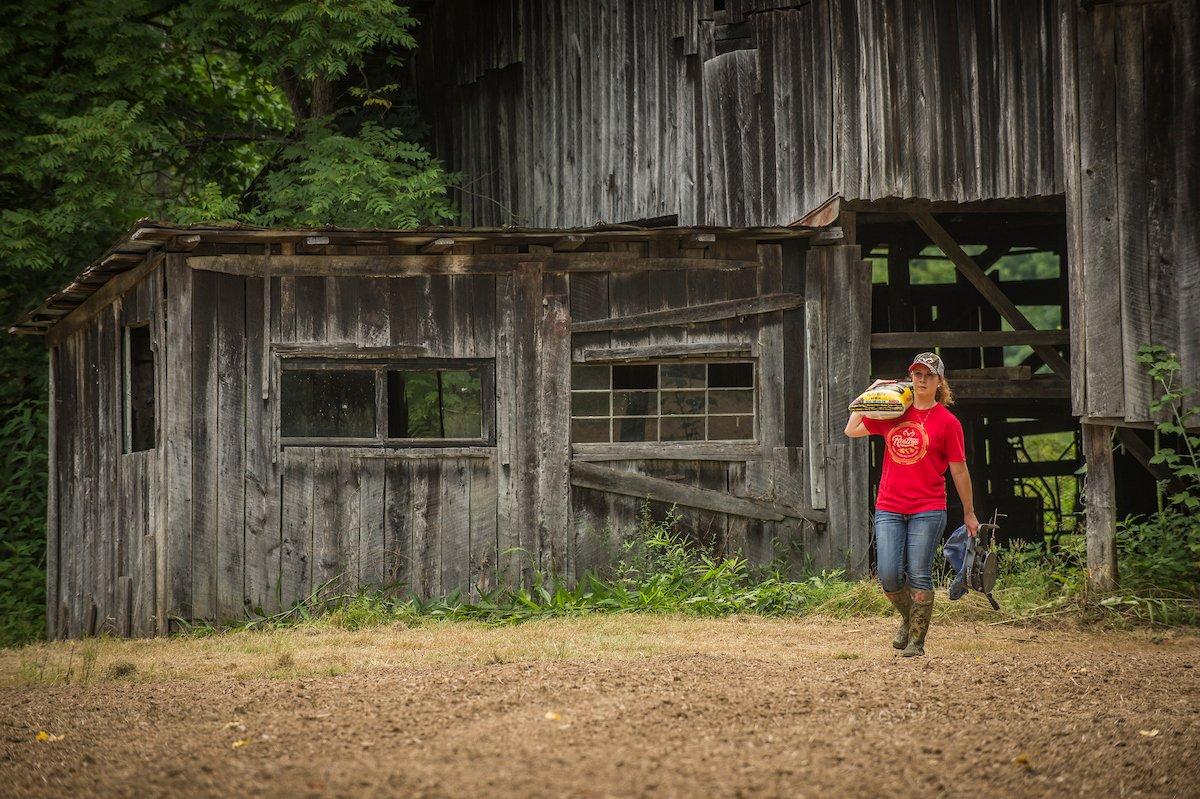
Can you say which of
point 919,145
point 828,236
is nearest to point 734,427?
point 828,236

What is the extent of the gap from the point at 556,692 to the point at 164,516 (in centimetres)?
523

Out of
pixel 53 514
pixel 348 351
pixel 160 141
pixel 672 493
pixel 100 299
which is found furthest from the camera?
pixel 160 141

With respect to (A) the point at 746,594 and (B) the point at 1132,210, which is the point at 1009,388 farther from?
(A) the point at 746,594

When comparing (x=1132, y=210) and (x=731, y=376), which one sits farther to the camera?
(x=731, y=376)

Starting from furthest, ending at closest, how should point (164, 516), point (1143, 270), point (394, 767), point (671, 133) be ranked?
point (671, 133) → point (164, 516) → point (1143, 270) → point (394, 767)

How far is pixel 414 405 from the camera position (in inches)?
449

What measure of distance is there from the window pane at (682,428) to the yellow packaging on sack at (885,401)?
11.4 ft

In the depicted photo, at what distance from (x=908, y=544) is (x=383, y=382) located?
4.88 metres

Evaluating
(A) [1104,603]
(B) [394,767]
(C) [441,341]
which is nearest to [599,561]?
(C) [441,341]

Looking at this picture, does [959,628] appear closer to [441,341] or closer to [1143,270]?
[1143,270]

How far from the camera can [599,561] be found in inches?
433

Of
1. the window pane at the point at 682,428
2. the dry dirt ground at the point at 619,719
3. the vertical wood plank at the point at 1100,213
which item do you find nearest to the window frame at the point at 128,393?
the dry dirt ground at the point at 619,719

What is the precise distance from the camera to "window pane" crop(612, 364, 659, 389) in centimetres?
1127

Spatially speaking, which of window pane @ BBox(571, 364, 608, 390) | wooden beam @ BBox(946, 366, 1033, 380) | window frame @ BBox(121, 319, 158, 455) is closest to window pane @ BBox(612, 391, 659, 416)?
window pane @ BBox(571, 364, 608, 390)
